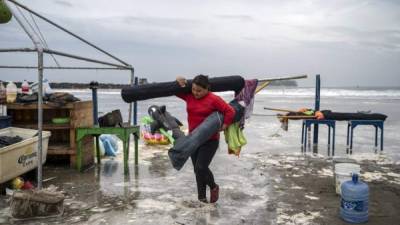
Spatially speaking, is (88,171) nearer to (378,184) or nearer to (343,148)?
(378,184)

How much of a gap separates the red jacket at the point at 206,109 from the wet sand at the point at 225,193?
3.61 ft

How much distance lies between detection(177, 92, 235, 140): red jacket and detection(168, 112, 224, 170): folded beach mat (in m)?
0.11

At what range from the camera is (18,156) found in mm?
6223

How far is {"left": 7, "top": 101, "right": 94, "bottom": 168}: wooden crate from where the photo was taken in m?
7.64

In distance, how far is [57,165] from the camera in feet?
26.9

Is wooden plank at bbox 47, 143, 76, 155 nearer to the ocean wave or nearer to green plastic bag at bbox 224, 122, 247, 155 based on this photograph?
green plastic bag at bbox 224, 122, 247, 155

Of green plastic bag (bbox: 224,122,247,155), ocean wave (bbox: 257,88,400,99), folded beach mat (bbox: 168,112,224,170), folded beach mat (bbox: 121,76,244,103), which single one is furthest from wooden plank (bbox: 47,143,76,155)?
ocean wave (bbox: 257,88,400,99)

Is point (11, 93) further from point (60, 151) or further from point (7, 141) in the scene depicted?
point (7, 141)

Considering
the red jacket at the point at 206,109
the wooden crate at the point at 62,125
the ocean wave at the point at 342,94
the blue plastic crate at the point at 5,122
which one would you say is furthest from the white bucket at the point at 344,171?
the ocean wave at the point at 342,94

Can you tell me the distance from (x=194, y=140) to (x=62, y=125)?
11.9 feet

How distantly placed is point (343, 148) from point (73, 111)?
6.94 meters

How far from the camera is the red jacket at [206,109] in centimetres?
537

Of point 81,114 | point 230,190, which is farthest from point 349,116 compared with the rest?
point 81,114

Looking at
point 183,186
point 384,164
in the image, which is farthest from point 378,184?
point 183,186
